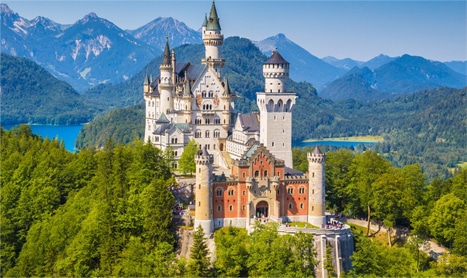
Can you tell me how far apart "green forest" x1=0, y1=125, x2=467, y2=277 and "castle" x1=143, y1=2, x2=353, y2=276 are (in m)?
2.53

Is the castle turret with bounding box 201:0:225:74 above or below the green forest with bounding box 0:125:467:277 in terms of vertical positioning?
above

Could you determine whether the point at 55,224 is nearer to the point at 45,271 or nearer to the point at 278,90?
the point at 45,271

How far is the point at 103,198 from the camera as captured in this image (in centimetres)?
7538

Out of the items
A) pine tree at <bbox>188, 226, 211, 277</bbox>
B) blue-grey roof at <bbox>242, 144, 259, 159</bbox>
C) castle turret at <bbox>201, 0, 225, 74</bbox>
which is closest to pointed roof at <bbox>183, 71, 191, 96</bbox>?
castle turret at <bbox>201, 0, 225, 74</bbox>

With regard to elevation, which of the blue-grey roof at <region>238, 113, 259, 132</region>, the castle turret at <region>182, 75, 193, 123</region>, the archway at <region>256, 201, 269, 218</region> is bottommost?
the archway at <region>256, 201, 269, 218</region>

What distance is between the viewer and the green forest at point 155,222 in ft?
208

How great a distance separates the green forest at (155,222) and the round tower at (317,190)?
4457 millimetres

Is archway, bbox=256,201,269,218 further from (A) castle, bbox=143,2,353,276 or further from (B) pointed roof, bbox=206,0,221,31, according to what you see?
(B) pointed roof, bbox=206,0,221,31

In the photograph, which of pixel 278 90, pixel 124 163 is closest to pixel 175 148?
pixel 124 163

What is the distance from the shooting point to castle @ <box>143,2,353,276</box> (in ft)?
220

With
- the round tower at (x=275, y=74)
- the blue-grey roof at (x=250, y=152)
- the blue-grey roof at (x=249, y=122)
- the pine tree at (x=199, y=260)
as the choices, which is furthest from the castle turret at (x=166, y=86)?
the pine tree at (x=199, y=260)

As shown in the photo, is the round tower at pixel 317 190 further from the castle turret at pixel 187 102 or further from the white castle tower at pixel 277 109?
the castle turret at pixel 187 102

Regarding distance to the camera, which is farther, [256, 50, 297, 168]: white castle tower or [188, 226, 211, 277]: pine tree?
[256, 50, 297, 168]: white castle tower

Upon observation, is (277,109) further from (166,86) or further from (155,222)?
(166,86)
